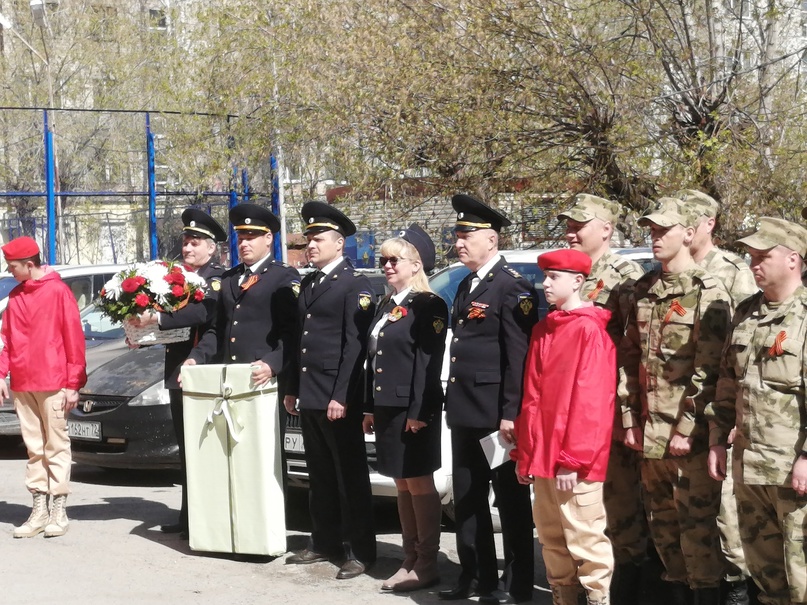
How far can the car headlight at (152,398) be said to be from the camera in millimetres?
9305

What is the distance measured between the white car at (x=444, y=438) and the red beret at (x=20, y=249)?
2054 millimetres

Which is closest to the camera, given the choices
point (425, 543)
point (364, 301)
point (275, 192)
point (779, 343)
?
point (779, 343)

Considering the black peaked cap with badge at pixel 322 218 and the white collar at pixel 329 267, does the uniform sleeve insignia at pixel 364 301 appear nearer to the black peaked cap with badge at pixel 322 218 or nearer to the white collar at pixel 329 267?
the white collar at pixel 329 267

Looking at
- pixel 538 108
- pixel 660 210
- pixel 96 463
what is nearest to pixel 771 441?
pixel 660 210

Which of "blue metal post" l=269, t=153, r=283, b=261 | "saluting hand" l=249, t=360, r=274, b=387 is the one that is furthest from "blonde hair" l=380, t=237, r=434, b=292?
"blue metal post" l=269, t=153, r=283, b=261

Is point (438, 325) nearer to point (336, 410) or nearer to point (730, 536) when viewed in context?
point (336, 410)

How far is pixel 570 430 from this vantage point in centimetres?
527

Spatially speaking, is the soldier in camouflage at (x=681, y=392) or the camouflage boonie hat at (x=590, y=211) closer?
the soldier in camouflage at (x=681, y=392)

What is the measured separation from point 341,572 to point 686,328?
253 centimetres

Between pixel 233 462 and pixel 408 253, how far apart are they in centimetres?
172

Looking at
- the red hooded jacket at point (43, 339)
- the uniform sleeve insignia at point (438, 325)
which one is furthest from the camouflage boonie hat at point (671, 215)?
the red hooded jacket at point (43, 339)

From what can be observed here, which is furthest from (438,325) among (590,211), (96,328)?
(96,328)

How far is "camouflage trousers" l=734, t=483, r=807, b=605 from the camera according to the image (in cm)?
487

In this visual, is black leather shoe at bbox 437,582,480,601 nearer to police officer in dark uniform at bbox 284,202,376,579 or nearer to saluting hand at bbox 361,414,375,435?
police officer in dark uniform at bbox 284,202,376,579
